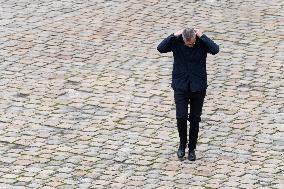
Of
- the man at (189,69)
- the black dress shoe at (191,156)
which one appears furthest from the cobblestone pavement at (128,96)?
the man at (189,69)

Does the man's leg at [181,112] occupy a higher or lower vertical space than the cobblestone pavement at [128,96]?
higher

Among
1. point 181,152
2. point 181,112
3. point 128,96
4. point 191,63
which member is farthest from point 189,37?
point 128,96

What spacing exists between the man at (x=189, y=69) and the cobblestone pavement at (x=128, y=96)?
2.12ft

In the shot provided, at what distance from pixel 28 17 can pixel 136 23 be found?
2.07 m

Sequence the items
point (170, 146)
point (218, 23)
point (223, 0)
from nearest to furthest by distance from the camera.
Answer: point (170, 146) → point (218, 23) → point (223, 0)

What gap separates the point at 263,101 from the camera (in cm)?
1388

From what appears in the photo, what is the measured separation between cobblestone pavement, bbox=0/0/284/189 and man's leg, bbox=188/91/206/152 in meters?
0.27

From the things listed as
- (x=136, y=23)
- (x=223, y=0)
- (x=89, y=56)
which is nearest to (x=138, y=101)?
(x=89, y=56)

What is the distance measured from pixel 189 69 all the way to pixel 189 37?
424mm

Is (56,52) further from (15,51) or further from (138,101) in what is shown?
(138,101)

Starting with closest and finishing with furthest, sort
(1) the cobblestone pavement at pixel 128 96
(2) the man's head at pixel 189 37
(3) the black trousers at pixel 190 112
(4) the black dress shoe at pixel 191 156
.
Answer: (2) the man's head at pixel 189 37
(1) the cobblestone pavement at pixel 128 96
(3) the black trousers at pixel 190 112
(4) the black dress shoe at pixel 191 156

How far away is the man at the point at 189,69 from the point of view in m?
11.7

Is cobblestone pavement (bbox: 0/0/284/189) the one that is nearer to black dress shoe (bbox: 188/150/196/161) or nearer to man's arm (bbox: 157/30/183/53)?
black dress shoe (bbox: 188/150/196/161)

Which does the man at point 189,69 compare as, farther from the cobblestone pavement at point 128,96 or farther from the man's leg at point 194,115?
the cobblestone pavement at point 128,96
